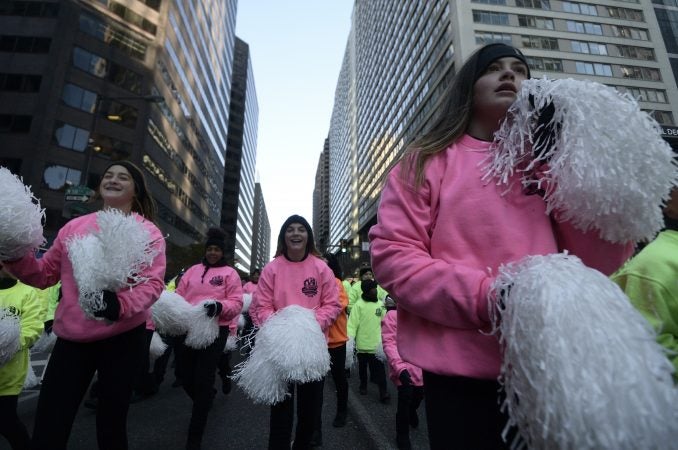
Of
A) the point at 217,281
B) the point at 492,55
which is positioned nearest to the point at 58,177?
the point at 217,281

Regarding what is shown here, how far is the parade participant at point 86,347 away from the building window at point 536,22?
173 ft

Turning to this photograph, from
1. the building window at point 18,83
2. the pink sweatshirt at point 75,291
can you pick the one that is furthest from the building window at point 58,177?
the pink sweatshirt at point 75,291

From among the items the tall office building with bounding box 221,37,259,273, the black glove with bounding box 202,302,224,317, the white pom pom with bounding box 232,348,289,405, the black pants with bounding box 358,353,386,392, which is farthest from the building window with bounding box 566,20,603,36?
the tall office building with bounding box 221,37,259,273

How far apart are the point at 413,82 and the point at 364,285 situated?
5366 cm

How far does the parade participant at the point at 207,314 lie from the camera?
3.73m

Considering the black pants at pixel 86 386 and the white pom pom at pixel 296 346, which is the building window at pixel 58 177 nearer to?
the black pants at pixel 86 386

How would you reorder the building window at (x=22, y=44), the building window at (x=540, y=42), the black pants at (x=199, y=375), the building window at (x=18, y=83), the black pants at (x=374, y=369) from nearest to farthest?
1. the black pants at (x=199, y=375)
2. the black pants at (x=374, y=369)
3. the building window at (x=18, y=83)
4. the building window at (x=22, y=44)
5. the building window at (x=540, y=42)

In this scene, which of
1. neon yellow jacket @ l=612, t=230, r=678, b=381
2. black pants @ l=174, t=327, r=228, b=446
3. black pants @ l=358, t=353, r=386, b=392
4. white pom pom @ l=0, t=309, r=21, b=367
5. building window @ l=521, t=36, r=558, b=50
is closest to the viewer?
neon yellow jacket @ l=612, t=230, r=678, b=381

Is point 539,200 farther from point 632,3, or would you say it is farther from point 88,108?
point 632,3

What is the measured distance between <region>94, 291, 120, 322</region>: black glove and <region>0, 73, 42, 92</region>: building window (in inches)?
1509

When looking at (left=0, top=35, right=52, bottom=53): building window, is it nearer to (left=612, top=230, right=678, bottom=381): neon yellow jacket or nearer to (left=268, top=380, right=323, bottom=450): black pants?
(left=268, top=380, right=323, bottom=450): black pants

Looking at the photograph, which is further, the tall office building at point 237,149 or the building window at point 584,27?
the tall office building at point 237,149

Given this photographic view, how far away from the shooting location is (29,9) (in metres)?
31.2

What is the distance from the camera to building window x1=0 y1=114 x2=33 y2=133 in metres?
29.0
